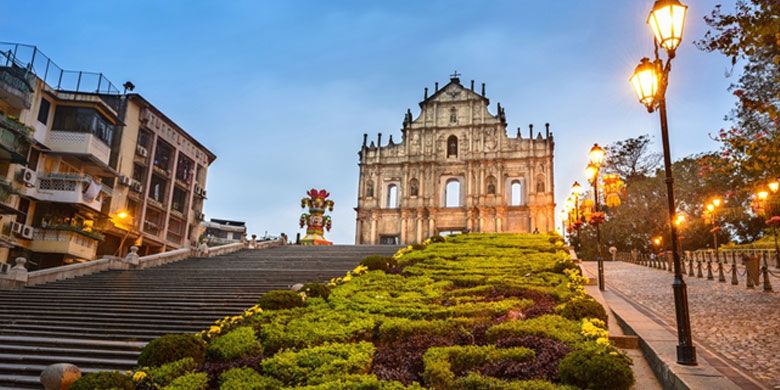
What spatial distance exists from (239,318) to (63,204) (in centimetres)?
2106

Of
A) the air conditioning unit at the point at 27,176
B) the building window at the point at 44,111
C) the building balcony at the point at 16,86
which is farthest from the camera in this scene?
the building window at the point at 44,111

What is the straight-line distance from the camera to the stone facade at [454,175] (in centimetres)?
4856

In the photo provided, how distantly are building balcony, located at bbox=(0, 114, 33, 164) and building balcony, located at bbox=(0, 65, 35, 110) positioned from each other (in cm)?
129

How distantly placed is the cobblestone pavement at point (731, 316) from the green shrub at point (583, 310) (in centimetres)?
166

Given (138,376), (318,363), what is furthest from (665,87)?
(138,376)

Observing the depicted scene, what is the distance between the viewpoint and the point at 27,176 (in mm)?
26250

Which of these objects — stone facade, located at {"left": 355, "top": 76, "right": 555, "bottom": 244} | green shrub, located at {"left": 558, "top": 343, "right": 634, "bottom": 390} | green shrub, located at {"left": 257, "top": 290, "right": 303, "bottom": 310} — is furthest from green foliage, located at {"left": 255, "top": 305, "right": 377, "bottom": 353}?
stone facade, located at {"left": 355, "top": 76, "right": 555, "bottom": 244}

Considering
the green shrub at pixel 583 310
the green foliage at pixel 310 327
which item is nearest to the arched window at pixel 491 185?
the green foliage at pixel 310 327

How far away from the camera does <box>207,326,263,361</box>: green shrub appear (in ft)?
30.9

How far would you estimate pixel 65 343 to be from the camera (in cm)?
1085

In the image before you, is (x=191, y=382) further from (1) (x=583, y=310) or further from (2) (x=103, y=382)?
(1) (x=583, y=310)

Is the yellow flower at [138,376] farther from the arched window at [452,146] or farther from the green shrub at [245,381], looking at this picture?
the arched window at [452,146]

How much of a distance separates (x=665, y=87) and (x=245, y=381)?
745cm

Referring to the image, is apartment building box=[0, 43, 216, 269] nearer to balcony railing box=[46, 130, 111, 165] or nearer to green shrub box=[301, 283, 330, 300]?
balcony railing box=[46, 130, 111, 165]
